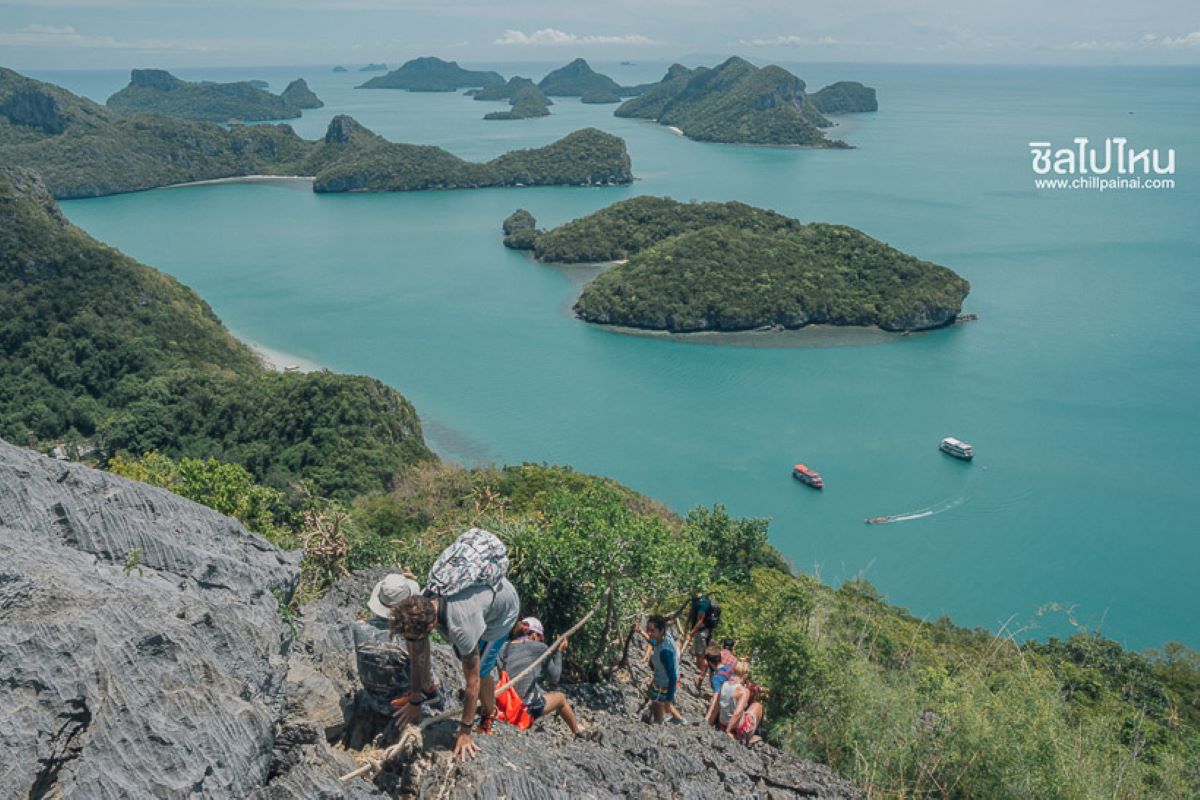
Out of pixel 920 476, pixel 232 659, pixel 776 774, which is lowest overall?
pixel 920 476

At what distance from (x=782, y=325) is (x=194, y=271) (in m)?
45.1

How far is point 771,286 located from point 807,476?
2348cm

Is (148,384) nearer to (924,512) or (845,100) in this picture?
(924,512)

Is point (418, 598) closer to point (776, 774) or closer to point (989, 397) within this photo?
point (776, 774)

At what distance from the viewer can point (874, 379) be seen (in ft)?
151

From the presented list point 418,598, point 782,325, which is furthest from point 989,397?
point 418,598

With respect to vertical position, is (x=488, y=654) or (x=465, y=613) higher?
(x=465, y=613)

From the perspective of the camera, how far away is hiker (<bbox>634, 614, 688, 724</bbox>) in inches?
265

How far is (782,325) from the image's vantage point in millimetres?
53875

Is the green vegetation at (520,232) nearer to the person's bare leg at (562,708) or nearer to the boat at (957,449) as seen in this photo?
the boat at (957,449)

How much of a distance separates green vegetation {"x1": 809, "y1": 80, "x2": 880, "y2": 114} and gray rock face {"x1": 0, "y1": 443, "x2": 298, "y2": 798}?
196 m

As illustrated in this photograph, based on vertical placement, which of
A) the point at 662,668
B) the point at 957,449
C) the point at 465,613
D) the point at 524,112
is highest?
the point at 524,112

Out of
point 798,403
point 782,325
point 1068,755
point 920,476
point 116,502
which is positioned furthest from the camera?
point 782,325

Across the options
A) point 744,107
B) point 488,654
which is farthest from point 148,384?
point 744,107
